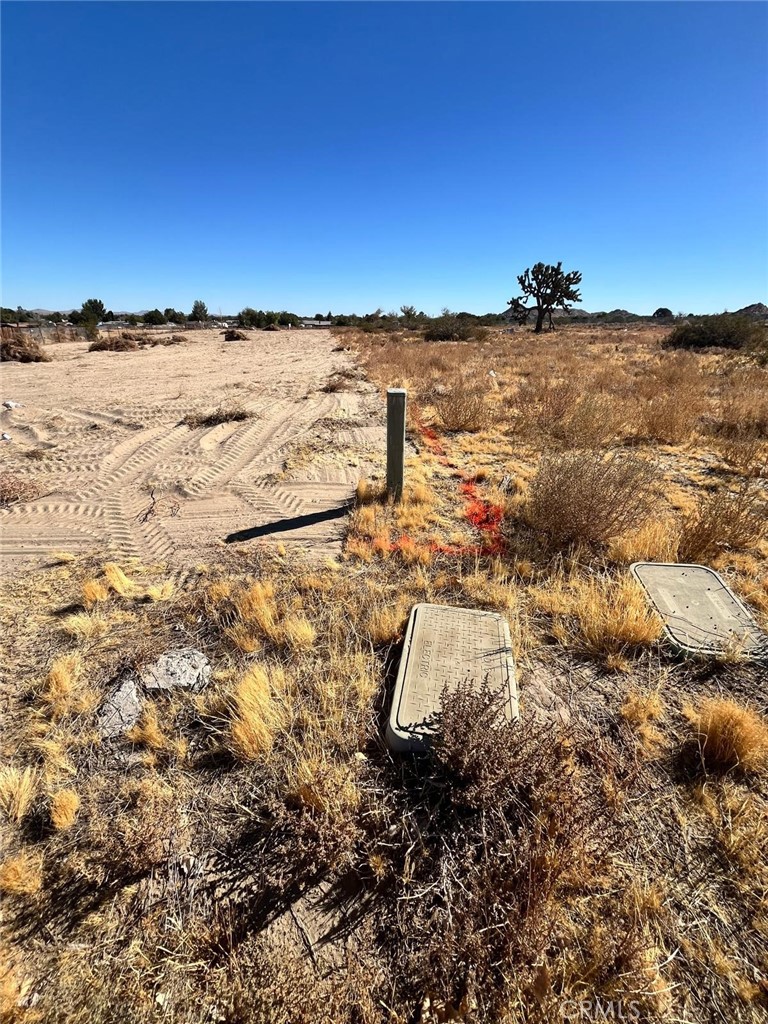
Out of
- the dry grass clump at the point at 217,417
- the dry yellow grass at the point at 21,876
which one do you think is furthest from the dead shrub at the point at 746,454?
the dry grass clump at the point at 217,417

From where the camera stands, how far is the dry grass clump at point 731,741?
2.08 m

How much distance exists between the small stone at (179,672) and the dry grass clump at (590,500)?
322 cm

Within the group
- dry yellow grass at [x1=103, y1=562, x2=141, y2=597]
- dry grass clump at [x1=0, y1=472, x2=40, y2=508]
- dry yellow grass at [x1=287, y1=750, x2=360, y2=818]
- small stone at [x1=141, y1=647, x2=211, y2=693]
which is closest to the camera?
dry yellow grass at [x1=287, y1=750, x2=360, y2=818]

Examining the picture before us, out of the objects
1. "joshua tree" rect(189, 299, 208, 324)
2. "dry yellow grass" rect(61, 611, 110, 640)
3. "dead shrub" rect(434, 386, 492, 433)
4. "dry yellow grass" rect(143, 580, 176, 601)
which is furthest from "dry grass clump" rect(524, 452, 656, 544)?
"joshua tree" rect(189, 299, 208, 324)

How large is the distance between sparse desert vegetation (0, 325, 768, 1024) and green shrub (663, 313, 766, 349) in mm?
22569

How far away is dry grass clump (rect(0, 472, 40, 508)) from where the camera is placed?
517cm

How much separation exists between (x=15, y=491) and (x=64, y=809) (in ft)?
16.0

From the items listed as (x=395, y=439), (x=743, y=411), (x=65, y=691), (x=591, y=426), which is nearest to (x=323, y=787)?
(x=65, y=691)

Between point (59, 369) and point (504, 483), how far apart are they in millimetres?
16176

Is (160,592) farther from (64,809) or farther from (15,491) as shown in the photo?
(15,491)

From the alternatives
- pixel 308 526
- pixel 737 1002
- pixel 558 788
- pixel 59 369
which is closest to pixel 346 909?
pixel 558 788

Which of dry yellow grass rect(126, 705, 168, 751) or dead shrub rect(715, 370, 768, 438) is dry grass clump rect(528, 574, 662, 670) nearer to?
dry yellow grass rect(126, 705, 168, 751)

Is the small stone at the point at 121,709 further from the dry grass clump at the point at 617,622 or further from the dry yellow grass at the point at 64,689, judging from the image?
the dry grass clump at the point at 617,622

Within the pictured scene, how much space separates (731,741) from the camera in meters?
2.10
